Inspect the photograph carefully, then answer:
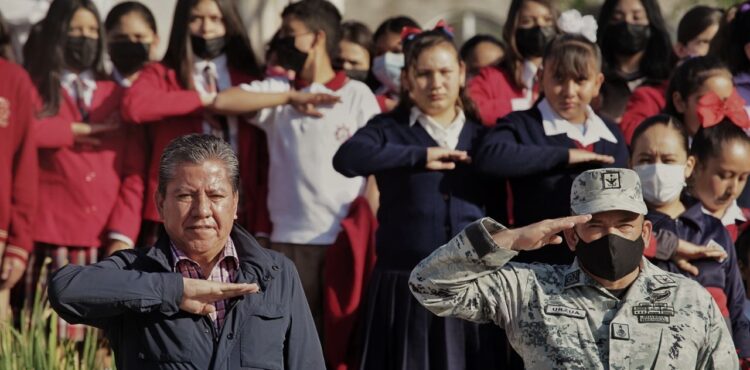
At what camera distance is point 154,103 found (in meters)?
7.54

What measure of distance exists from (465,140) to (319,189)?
41.5 inches

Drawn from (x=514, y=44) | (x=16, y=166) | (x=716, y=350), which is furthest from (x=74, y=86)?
(x=716, y=350)

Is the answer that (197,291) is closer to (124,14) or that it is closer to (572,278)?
(572,278)

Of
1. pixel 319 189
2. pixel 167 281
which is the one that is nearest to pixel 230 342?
pixel 167 281

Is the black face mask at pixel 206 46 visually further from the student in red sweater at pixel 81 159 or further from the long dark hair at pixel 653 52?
the long dark hair at pixel 653 52

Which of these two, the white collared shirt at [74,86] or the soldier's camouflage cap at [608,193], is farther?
the white collared shirt at [74,86]

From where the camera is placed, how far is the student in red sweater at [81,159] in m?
7.64

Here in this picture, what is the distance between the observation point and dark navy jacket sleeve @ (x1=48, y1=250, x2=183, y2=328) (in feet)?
13.8

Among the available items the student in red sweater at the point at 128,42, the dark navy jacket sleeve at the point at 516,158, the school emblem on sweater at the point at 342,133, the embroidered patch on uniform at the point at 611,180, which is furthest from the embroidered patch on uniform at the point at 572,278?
the student in red sweater at the point at 128,42

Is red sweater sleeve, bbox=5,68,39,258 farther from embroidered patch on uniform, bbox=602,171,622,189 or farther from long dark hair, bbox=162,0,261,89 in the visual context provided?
embroidered patch on uniform, bbox=602,171,622,189

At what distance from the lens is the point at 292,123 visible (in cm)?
759

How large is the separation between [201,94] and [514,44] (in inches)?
72.5

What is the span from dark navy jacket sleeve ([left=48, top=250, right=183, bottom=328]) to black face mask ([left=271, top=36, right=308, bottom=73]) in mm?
3694

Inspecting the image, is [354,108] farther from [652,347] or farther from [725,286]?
[652,347]
